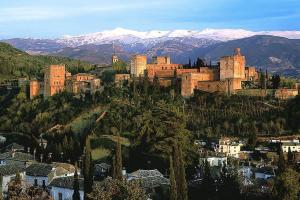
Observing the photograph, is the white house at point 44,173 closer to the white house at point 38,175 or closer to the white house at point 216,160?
the white house at point 38,175

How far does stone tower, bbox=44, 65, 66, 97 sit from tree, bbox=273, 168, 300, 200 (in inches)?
1804

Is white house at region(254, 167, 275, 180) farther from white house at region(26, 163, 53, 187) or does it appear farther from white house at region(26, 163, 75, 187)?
white house at region(26, 163, 53, 187)

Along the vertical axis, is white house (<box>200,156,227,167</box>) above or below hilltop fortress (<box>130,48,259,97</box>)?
below

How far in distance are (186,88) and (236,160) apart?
18.0m

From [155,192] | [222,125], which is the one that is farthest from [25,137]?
[155,192]

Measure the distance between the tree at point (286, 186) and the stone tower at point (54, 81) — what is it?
45824 millimetres

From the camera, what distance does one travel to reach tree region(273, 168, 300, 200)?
27438 mm

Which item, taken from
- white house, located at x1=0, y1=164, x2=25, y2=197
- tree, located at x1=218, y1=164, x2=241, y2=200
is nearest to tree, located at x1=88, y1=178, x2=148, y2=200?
tree, located at x1=218, y1=164, x2=241, y2=200

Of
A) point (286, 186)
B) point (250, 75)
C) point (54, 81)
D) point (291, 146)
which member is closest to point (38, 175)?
point (286, 186)

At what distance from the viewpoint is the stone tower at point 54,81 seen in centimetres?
7081

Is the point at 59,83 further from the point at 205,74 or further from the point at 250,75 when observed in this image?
the point at 250,75

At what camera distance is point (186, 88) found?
62.3 m

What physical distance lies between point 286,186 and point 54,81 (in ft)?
155

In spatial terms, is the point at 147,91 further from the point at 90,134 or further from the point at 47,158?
the point at 47,158
